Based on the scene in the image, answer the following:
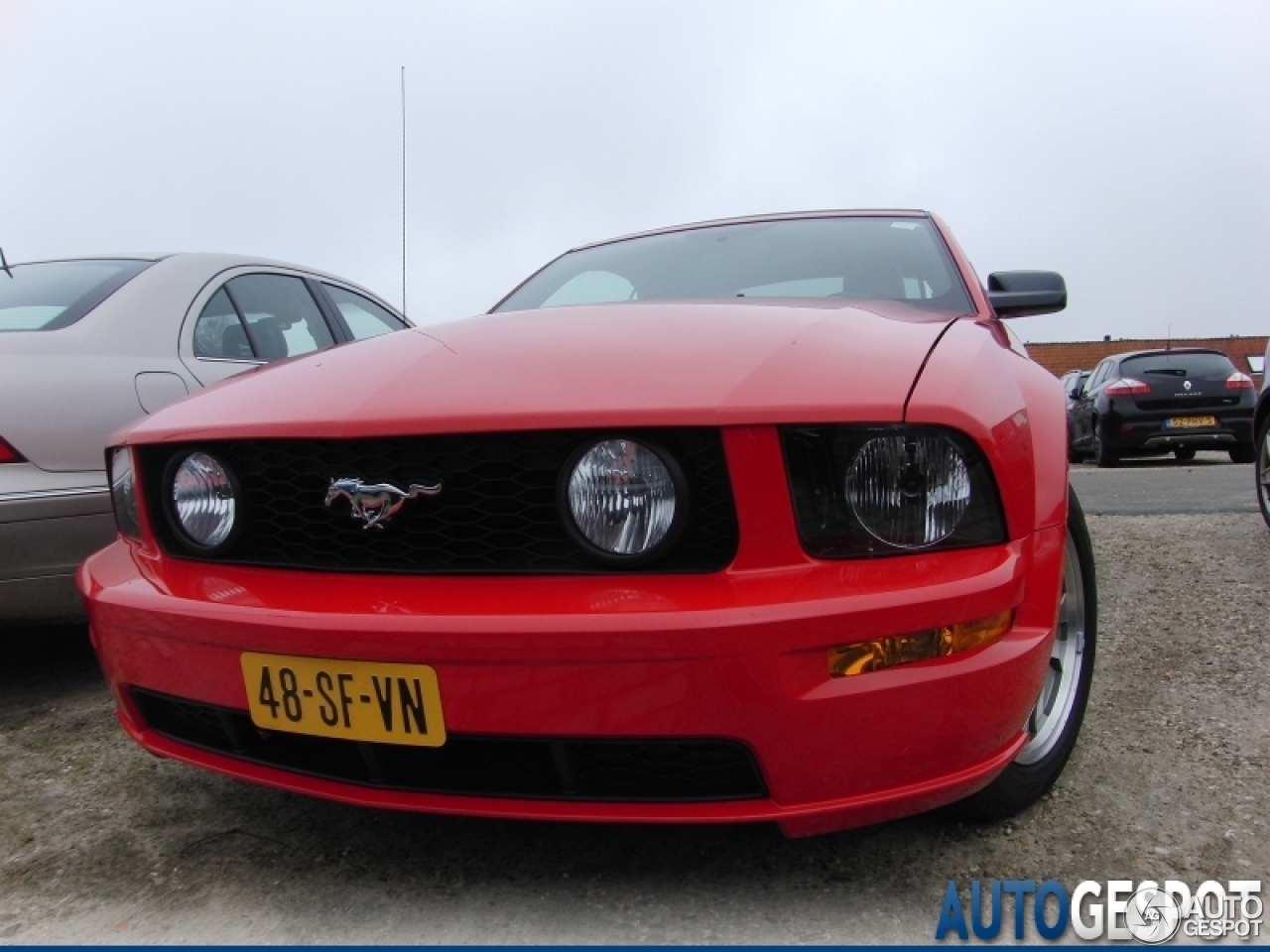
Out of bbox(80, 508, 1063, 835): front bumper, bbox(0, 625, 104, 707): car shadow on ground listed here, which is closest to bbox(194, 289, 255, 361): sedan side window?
bbox(0, 625, 104, 707): car shadow on ground

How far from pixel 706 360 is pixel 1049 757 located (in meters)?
1.03

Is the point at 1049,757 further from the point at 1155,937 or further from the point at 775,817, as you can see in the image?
the point at 775,817

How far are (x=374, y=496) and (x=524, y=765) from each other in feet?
1.57

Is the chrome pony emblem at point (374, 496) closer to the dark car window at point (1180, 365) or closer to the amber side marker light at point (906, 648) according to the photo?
the amber side marker light at point (906, 648)

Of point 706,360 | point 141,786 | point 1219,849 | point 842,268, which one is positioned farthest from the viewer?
point 842,268

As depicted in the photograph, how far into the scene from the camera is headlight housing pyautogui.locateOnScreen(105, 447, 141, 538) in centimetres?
193

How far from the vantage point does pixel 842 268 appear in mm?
2580

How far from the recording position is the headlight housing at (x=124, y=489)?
6.34ft

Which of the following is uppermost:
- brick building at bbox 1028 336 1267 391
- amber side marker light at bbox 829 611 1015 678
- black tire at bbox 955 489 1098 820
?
amber side marker light at bbox 829 611 1015 678

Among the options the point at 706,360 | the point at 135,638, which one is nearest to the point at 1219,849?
the point at 706,360

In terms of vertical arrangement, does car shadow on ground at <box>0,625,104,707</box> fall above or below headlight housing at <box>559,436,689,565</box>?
below

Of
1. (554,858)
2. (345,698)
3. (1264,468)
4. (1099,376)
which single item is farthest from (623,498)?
(1099,376)

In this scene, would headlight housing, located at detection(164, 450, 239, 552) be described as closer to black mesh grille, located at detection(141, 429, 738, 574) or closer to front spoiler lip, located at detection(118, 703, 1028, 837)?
black mesh grille, located at detection(141, 429, 738, 574)

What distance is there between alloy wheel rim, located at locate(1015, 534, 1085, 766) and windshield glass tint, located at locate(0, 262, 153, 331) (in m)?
2.66
